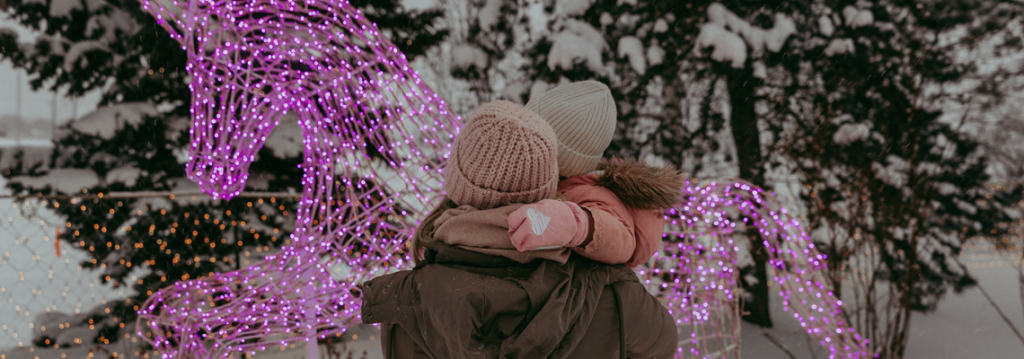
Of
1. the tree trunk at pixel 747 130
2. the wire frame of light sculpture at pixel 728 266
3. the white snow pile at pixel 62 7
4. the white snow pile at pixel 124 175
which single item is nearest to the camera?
the wire frame of light sculpture at pixel 728 266

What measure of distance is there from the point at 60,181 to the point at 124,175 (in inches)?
11.1

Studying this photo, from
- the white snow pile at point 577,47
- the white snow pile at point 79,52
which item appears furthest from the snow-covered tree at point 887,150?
the white snow pile at point 79,52

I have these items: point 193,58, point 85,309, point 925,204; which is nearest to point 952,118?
point 925,204

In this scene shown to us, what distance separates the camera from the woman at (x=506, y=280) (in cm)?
74

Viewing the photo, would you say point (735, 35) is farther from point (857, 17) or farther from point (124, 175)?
point (124, 175)

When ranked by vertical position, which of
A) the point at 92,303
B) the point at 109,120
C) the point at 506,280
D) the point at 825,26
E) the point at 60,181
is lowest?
the point at 92,303

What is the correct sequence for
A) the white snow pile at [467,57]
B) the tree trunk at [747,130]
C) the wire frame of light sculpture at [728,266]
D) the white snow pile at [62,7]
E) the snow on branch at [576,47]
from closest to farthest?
the wire frame of light sculpture at [728,266] → the white snow pile at [62,7] → the snow on branch at [576,47] → the tree trunk at [747,130] → the white snow pile at [467,57]

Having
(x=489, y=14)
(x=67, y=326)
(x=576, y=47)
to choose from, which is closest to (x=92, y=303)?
(x=67, y=326)

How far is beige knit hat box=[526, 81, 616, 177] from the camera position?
2.86 feet

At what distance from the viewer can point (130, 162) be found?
2.74 meters

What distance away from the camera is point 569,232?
2.36 ft

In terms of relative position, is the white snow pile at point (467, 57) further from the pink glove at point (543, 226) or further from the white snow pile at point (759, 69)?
the pink glove at point (543, 226)

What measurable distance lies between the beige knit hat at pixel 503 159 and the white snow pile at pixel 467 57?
2.43 m

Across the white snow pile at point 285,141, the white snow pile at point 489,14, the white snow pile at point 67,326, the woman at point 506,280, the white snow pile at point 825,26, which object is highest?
the white snow pile at point 489,14
